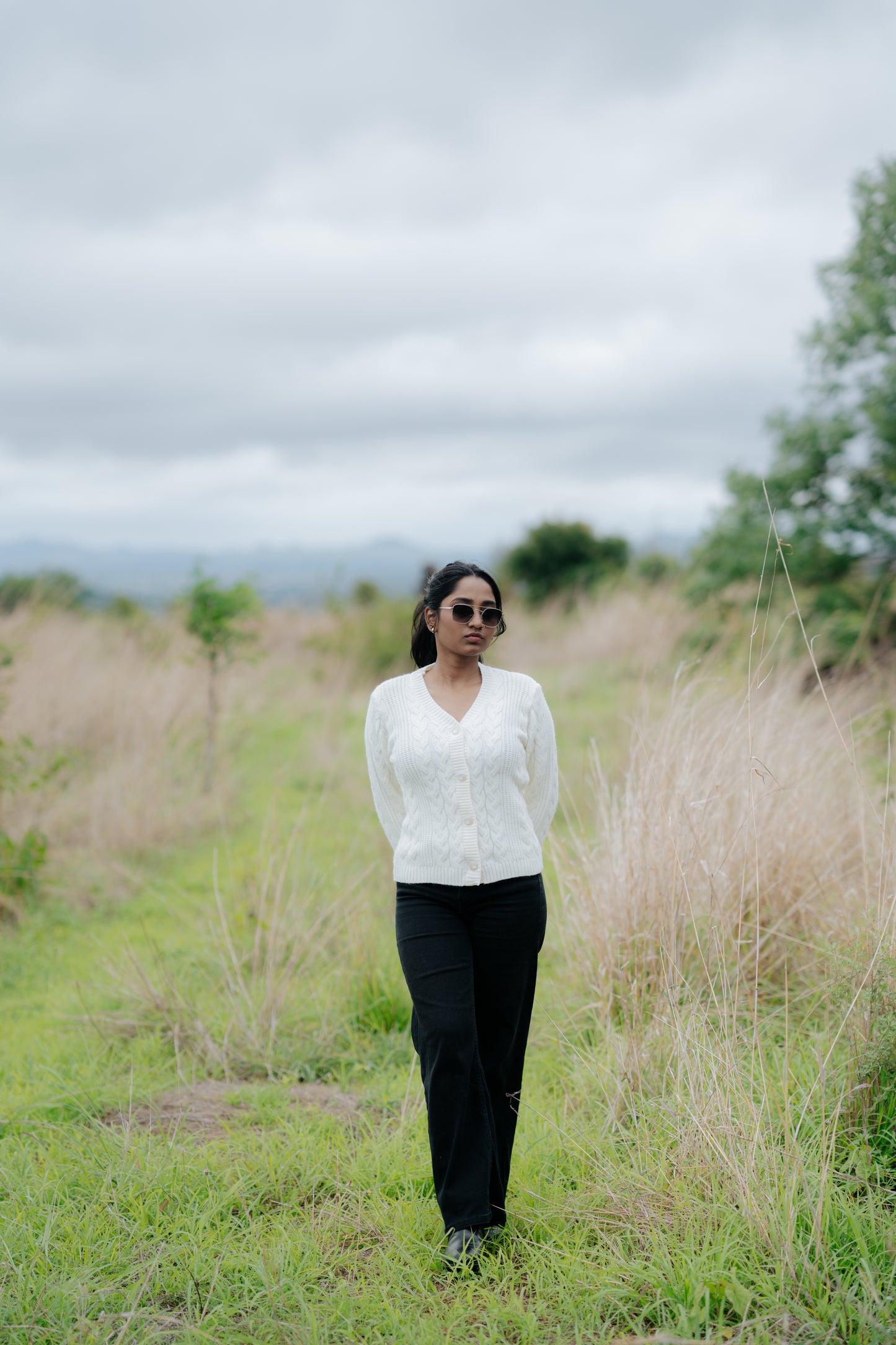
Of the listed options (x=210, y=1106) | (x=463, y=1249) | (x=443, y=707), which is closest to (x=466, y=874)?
(x=443, y=707)

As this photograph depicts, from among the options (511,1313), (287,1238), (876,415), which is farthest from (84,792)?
(876,415)

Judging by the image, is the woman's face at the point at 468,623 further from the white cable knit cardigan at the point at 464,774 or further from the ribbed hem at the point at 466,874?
the ribbed hem at the point at 466,874

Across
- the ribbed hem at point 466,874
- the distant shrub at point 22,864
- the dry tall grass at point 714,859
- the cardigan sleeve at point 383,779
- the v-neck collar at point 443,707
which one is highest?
the v-neck collar at point 443,707

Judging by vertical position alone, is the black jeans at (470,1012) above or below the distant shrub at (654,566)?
below

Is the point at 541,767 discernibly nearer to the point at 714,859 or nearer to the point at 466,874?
the point at 466,874

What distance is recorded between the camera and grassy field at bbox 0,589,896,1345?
7.96ft

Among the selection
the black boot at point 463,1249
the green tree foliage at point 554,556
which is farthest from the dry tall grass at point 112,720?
the green tree foliage at point 554,556

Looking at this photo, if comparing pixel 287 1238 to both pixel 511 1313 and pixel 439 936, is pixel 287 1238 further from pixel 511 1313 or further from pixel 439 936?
pixel 439 936

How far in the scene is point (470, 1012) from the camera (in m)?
2.59

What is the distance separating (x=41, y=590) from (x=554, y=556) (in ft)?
40.1

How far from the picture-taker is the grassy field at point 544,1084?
2426 mm

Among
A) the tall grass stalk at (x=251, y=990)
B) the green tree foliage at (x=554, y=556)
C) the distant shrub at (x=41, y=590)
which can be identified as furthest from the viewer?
the green tree foliage at (x=554, y=556)

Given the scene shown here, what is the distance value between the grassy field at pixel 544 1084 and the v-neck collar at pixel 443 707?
0.78 meters

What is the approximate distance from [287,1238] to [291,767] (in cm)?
641
